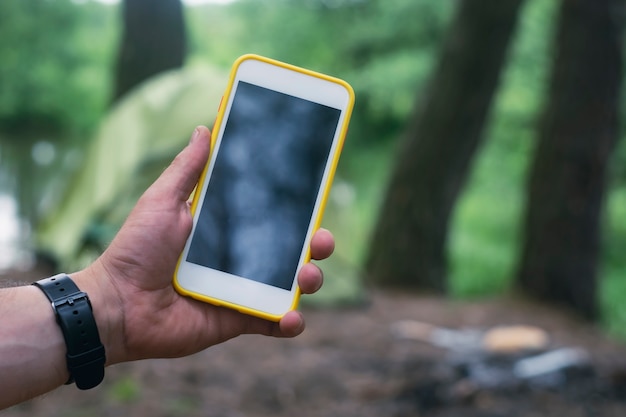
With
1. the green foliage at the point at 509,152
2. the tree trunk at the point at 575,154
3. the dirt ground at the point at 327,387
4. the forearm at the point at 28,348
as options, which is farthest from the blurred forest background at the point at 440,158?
the forearm at the point at 28,348

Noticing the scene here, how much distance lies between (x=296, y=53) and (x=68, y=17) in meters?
5.55

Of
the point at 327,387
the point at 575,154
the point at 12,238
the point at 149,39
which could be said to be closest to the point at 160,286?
the point at 327,387

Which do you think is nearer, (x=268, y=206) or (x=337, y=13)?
(x=268, y=206)

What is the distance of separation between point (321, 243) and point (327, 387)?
2087 millimetres

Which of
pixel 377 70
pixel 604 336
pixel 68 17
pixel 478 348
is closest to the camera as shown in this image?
pixel 478 348

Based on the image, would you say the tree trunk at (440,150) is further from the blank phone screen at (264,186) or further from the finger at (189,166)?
the finger at (189,166)

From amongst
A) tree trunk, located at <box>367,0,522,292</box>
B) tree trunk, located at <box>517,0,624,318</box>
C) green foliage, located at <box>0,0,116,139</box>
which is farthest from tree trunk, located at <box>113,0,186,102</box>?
green foliage, located at <box>0,0,116,139</box>

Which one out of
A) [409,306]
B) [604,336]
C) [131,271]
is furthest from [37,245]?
[131,271]

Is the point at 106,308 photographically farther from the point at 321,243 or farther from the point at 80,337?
the point at 321,243

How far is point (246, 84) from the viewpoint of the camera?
1.62 m

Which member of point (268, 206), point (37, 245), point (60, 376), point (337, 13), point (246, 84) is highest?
point (337, 13)

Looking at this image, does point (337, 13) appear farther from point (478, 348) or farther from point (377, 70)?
point (478, 348)

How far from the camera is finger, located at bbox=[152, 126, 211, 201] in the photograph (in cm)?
156

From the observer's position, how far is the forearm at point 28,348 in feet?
4.56
